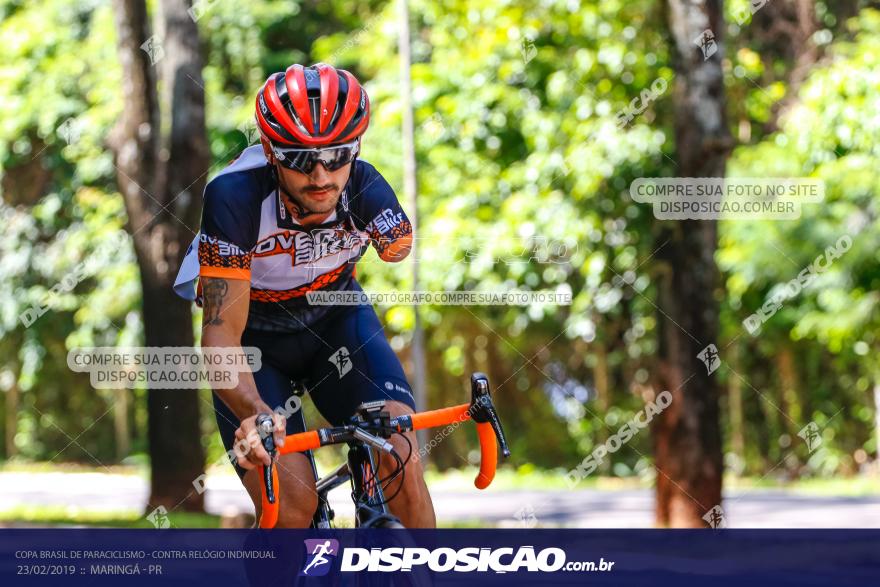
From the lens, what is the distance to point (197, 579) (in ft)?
16.9

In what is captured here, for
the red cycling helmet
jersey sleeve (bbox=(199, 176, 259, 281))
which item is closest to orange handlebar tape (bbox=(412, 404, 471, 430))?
jersey sleeve (bbox=(199, 176, 259, 281))

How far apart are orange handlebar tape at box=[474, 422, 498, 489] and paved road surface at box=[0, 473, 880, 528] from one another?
5.36 meters

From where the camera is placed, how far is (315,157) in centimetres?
379

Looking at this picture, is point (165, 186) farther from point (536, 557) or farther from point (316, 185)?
point (316, 185)

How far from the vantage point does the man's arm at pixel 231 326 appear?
142 inches

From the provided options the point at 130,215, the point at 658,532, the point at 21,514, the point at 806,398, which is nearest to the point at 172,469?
the point at 130,215

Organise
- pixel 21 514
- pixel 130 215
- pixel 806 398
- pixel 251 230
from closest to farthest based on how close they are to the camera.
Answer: pixel 251 230 < pixel 130 215 < pixel 21 514 < pixel 806 398

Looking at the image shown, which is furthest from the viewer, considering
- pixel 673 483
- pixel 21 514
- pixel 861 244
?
pixel 861 244

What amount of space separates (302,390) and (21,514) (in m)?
7.14

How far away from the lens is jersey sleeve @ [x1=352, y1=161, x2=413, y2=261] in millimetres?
4016

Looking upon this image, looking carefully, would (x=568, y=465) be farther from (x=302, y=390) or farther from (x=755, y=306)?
(x=302, y=390)

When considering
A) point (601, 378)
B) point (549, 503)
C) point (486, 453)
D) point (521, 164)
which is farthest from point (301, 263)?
point (601, 378)

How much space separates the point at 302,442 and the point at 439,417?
380 millimetres

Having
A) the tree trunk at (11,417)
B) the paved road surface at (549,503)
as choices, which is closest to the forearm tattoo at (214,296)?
the paved road surface at (549,503)
